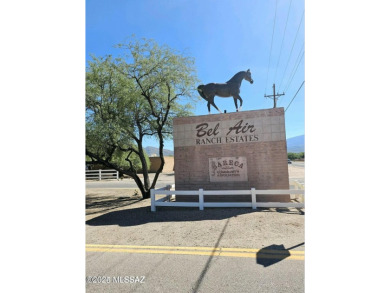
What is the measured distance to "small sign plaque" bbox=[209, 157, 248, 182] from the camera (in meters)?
7.74

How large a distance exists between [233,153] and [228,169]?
630mm

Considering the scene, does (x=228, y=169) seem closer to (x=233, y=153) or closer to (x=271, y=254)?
(x=233, y=153)

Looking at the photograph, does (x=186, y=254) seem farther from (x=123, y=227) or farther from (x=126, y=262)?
(x=123, y=227)

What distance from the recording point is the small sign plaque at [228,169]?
7.74m

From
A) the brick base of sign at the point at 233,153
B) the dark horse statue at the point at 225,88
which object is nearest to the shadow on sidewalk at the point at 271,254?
the brick base of sign at the point at 233,153

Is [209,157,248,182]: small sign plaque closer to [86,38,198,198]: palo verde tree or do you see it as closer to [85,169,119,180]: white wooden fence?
[86,38,198,198]: palo verde tree

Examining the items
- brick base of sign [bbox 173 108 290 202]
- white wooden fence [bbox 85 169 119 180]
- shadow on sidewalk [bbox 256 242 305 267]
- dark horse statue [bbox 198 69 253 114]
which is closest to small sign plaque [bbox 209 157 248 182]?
brick base of sign [bbox 173 108 290 202]

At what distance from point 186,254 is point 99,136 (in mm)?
6895

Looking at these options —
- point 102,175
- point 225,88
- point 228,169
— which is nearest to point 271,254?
point 228,169

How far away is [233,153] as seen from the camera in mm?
7859

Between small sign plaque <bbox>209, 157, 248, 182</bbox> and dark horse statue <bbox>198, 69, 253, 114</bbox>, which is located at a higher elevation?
dark horse statue <bbox>198, 69, 253, 114</bbox>

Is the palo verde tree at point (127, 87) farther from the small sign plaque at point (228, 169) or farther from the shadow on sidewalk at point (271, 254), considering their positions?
the shadow on sidewalk at point (271, 254)
